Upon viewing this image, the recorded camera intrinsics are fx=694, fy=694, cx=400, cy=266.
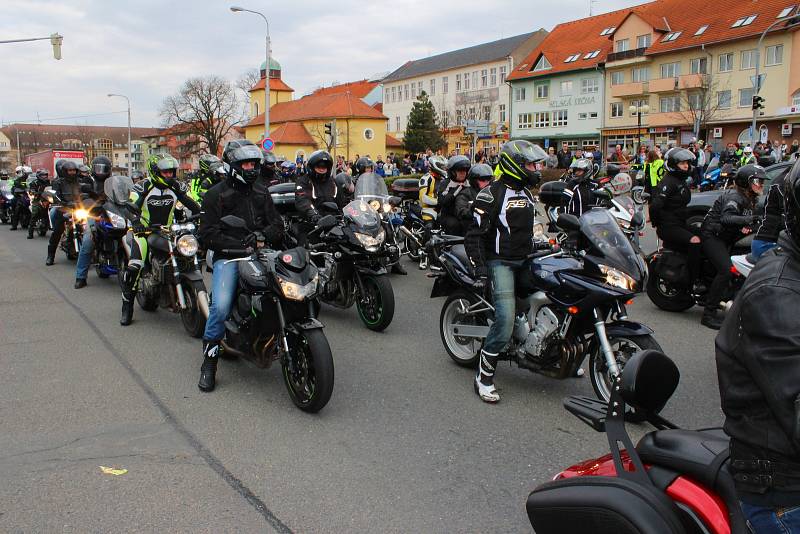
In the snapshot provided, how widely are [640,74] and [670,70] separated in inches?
119

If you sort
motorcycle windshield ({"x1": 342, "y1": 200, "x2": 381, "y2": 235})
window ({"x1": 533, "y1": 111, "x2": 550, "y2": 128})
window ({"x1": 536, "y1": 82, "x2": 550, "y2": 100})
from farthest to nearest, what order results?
1. window ({"x1": 533, "y1": 111, "x2": 550, "y2": 128})
2. window ({"x1": 536, "y1": 82, "x2": 550, "y2": 100})
3. motorcycle windshield ({"x1": 342, "y1": 200, "x2": 381, "y2": 235})

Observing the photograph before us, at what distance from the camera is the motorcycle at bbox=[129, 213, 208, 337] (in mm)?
7141

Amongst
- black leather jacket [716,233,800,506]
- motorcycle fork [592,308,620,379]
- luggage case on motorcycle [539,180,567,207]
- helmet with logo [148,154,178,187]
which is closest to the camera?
black leather jacket [716,233,800,506]

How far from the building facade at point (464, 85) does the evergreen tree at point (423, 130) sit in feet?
10.3

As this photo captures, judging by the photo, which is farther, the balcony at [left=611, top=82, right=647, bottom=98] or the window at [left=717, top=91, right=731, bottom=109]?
the balcony at [left=611, top=82, right=647, bottom=98]

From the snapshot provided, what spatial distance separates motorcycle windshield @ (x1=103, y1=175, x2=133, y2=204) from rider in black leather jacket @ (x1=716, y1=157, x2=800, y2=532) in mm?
8973

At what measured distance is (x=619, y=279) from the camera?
4.77 metres

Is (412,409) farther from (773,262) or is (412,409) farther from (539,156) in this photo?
(773,262)

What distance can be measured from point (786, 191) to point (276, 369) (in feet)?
16.2

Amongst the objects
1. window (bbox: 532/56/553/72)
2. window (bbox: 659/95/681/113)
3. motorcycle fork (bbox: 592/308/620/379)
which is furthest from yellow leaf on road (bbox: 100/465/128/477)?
window (bbox: 532/56/553/72)

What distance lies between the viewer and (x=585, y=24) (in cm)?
7031

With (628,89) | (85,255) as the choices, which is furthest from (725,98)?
(85,255)

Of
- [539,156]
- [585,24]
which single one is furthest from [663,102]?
[539,156]

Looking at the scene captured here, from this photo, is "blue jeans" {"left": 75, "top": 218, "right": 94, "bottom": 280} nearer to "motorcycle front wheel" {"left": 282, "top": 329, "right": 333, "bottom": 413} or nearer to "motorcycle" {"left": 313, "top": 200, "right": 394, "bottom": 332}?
"motorcycle" {"left": 313, "top": 200, "right": 394, "bottom": 332}
